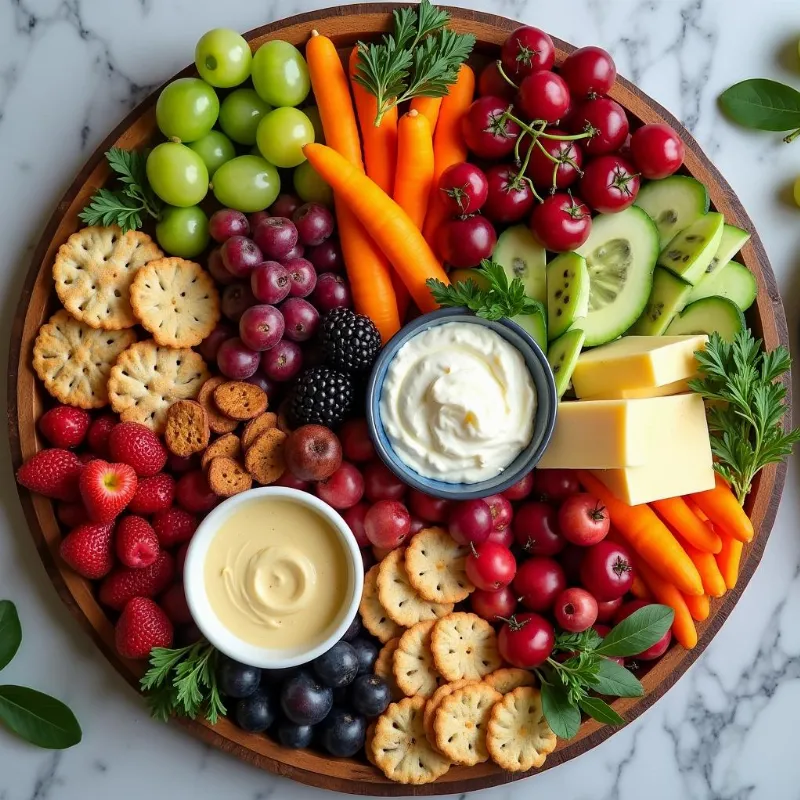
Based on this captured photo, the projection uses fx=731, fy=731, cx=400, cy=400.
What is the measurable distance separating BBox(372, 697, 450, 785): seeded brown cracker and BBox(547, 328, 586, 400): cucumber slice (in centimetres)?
85

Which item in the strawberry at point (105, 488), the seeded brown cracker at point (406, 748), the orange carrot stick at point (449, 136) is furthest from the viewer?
the orange carrot stick at point (449, 136)

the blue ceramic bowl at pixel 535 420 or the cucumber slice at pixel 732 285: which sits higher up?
the cucumber slice at pixel 732 285

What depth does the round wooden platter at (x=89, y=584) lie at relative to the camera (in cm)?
177

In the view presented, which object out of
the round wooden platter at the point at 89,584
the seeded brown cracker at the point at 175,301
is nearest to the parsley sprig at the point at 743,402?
the round wooden platter at the point at 89,584

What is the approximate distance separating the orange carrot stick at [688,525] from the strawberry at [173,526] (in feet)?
3.79

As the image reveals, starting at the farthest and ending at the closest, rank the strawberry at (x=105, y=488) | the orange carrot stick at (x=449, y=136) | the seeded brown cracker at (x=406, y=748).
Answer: the orange carrot stick at (x=449, y=136) → the seeded brown cracker at (x=406, y=748) → the strawberry at (x=105, y=488)

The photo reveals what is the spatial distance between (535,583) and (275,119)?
1300mm

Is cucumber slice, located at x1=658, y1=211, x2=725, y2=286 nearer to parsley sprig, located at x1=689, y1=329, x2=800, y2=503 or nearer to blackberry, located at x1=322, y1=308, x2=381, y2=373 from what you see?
parsley sprig, located at x1=689, y1=329, x2=800, y2=503

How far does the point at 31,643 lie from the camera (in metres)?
1.90

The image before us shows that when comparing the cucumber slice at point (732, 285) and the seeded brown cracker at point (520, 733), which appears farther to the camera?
the cucumber slice at point (732, 285)

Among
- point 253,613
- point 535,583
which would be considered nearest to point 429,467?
Answer: point 535,583

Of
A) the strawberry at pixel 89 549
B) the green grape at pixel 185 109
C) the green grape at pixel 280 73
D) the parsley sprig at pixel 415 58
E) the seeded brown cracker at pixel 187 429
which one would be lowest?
the strawberry at pixel 89 549

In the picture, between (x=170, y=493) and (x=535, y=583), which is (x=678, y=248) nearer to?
(x=535, y=583)

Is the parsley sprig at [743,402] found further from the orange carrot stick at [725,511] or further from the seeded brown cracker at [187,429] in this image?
the seeded brown cracker at [187,429]
